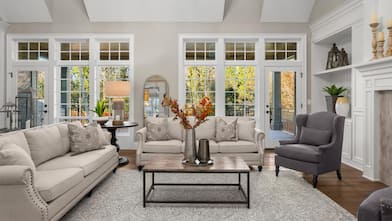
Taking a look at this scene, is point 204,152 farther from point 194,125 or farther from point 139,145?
point 139,145

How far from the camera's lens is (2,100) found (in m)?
7.05

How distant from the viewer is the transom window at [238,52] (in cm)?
723

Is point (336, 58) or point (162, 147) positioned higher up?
point (336, 58)

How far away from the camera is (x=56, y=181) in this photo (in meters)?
2.67

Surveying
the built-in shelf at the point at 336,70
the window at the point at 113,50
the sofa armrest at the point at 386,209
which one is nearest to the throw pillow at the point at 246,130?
the built-in shelf at the point at 336,70

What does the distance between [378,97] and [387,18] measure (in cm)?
114

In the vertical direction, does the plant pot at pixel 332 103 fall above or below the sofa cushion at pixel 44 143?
above

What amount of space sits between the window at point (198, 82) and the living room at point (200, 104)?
2 cm

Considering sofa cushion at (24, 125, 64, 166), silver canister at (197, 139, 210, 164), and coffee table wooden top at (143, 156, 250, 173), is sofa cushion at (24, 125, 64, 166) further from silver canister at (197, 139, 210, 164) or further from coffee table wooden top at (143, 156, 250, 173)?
silver canister at (197, 139, 210, 164)

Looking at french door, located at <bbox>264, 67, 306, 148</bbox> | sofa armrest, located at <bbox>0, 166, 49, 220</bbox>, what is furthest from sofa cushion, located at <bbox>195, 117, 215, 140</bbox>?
sofa armrest, located at <bbox>0, 166, 49, 220</bbox>

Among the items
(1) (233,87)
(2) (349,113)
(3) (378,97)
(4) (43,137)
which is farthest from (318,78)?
(4) (43,137)

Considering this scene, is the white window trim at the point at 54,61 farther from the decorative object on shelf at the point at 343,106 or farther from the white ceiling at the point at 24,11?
the decorative object on shelf at the point at 343,106

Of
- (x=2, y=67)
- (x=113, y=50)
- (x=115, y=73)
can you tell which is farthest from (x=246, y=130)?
(x=2, y=67)

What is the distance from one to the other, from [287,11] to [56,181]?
241 inches
